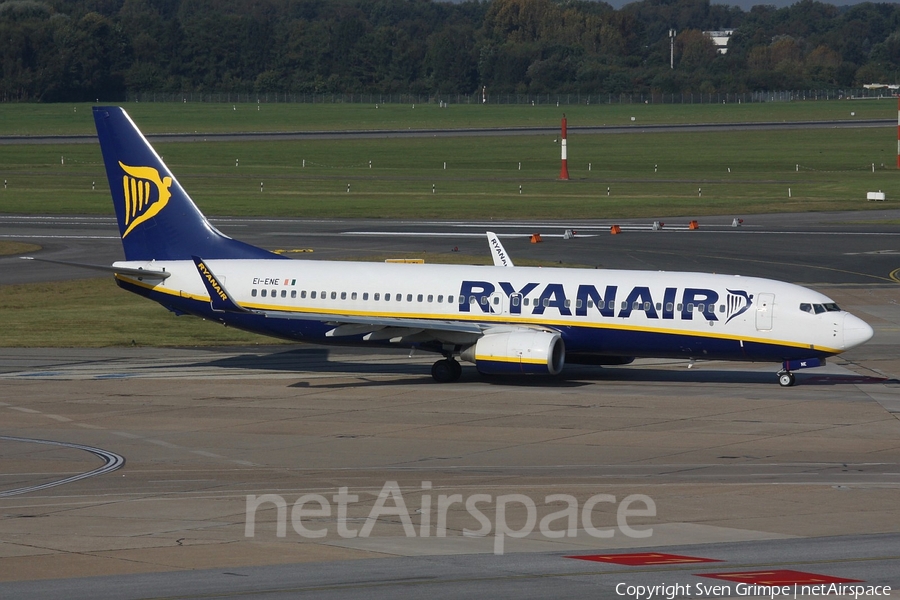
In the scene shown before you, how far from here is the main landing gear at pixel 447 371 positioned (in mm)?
45750

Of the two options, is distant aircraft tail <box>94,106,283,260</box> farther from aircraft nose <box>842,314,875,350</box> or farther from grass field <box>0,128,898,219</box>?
grass field <box>0,128,898,219</box>

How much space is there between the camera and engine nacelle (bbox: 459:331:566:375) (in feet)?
140

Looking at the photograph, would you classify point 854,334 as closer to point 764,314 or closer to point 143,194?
point 764,314

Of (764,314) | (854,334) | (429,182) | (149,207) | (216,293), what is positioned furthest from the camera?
(429,182)

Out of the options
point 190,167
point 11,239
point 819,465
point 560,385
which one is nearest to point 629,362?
point 560,385

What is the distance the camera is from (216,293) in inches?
1757

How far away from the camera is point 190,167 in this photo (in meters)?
150

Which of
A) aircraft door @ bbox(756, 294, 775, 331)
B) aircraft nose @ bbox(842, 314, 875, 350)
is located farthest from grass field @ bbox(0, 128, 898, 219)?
aircraft nose @ bbox(842, 314, 875, 350)

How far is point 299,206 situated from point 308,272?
2542 inches

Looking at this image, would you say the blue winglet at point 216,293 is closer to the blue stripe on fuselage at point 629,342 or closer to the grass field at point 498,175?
the blue stripe on fuselage at point 629,342

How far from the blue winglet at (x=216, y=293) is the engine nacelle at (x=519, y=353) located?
A: 852cm

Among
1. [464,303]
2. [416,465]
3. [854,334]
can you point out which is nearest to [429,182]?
[464,303]

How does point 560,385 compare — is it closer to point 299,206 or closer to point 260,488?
point 260,488

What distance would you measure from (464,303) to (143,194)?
14073 millimetres
